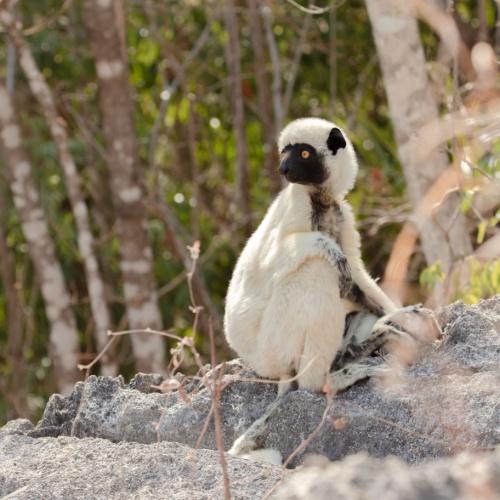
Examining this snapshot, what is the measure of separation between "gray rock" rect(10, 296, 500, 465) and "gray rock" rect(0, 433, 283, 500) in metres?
0.17

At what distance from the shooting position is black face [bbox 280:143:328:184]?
5285mm

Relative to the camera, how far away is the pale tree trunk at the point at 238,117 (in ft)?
38.1

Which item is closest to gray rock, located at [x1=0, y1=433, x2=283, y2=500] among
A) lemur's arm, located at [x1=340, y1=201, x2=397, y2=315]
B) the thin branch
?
lemur's arm, located at [x1=340, y1=201, x2=397, y2=315]

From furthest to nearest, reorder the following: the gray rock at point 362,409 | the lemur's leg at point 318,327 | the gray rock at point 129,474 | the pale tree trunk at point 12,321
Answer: the pale tree trunk at point 12,321
the lemur's leg at point 318,327
the gray rock at point 362,409
the gray rock at point 129,474

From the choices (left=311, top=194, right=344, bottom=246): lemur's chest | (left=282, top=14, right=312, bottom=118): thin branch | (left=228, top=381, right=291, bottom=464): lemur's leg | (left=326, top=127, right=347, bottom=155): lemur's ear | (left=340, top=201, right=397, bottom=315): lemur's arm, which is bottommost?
(left=228, top=381, right=291, bottom=464): lemur's leg

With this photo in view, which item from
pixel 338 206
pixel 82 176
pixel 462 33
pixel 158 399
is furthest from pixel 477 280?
pixel 82 176

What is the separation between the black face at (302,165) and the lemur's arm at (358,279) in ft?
0.81

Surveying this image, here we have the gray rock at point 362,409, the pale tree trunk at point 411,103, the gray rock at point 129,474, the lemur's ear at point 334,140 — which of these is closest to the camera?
the gray rock at point 129,474

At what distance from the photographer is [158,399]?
16.7 ft

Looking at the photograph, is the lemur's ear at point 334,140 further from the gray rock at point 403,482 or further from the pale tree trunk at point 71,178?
the pale tree trunk at point 71,178

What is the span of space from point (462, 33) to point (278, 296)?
5.62 meters

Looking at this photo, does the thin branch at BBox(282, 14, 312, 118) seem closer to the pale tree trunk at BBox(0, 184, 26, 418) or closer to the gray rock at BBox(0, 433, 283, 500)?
the pale tree trunk at BBox(0, 184, 26, 418)

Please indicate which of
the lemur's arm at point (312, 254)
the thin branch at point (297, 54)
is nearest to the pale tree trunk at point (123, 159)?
the thin branch at point (297, 54)

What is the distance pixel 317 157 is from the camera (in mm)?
5398
